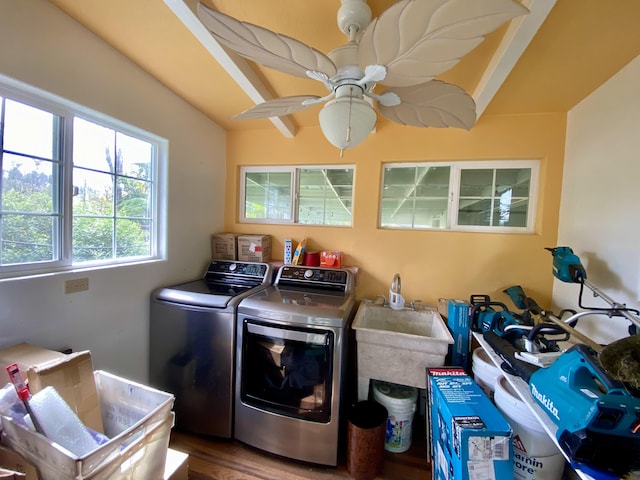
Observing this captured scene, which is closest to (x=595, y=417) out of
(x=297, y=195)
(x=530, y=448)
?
(x=530, y=448)

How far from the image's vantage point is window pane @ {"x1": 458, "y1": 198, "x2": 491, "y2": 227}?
2.00 m

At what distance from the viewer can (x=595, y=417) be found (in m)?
0.68

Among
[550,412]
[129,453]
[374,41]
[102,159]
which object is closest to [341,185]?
[374,41]

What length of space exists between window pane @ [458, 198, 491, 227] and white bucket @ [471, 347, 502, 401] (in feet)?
3.43

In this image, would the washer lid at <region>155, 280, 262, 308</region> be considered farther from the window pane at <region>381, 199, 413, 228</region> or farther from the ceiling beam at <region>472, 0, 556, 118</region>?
the ceiling beam at <region>472, 0, 556, 118</region>

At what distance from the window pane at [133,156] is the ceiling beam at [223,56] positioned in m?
0.86

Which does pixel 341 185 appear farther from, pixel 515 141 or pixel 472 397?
pixel 472 397

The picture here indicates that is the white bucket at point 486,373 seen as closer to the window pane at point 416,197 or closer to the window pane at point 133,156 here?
the window pane at point 416,197

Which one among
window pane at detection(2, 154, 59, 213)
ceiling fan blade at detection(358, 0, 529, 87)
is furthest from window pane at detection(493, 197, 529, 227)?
window pane at detection(2, 154, 59, 213)

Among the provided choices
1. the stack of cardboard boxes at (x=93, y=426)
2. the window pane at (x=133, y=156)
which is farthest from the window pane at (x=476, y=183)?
the window pane at (x=133, y=156)

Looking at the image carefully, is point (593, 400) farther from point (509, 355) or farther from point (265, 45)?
point (265, 45)

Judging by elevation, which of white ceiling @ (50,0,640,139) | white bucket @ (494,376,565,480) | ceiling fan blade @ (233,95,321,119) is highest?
white ceiling @ (50,0,640,139)

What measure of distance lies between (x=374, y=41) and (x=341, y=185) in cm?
161

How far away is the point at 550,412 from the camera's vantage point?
83cm
